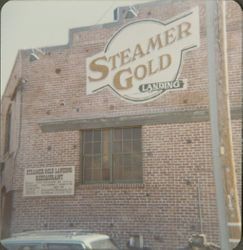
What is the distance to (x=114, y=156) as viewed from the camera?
5.94m

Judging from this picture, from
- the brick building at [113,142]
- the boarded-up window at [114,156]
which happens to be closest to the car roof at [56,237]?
the brick building at [113,142]

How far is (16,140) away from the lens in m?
6.26

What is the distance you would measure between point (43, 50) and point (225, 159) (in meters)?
3.33

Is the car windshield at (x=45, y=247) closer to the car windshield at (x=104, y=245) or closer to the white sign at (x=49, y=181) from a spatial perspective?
the car windshield at (x=104, y=245)

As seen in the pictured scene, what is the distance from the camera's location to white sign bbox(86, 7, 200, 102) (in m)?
5.96

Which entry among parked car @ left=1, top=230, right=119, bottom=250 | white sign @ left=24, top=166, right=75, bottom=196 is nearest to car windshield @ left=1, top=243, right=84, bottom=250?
parked car @ left=1, top=230, right=119, bottom=250

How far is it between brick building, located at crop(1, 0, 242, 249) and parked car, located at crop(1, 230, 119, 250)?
0.67ft

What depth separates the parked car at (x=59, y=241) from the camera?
5.07m

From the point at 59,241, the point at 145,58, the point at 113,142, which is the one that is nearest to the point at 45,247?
the point at 59,241

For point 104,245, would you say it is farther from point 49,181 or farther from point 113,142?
point 113,142

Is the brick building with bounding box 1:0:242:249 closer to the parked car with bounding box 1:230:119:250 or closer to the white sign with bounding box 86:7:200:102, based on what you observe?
the white sign with bounding box 86:7:200:102

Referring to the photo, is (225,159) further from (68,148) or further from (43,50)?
(43,50)

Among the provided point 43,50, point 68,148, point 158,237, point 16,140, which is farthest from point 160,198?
point 43,50

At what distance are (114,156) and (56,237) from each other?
1426mm
